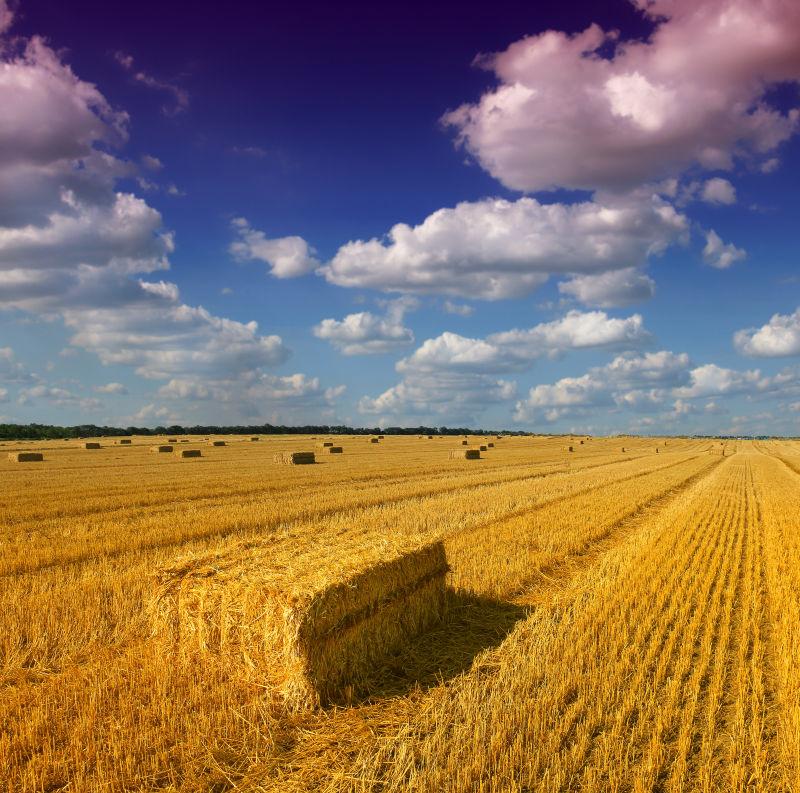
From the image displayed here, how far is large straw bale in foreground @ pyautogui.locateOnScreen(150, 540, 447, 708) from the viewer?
6020 mm

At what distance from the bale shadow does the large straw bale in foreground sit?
142 millimetres

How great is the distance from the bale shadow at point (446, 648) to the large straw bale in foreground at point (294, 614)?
142mm

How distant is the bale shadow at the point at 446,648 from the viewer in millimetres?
6398

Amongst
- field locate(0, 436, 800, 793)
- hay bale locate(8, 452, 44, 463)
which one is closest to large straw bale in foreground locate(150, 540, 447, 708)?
field locate(0, 436, 800, 793)

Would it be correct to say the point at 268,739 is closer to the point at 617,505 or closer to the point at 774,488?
the point at 617,505

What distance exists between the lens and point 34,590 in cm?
904

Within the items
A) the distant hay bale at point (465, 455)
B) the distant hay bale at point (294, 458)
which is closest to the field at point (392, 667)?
the distant hay bale at point (294, 458)

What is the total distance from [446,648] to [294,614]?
2.36m

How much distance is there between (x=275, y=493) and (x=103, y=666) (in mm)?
14364

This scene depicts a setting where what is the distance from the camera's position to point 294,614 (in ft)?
19.5

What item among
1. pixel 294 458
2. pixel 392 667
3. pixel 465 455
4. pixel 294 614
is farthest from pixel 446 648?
pixel 465 455

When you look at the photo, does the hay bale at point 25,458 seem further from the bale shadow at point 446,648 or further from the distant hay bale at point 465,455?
the bale shadow at point 446,648

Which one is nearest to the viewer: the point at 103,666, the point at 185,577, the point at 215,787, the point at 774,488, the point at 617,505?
the point at 215,787

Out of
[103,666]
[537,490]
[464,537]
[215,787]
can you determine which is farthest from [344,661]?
[537,490]
